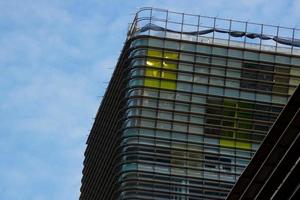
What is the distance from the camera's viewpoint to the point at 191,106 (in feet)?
343

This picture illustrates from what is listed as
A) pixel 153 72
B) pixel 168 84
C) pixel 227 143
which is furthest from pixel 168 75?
pixel 227 143

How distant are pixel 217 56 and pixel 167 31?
19.1 ft

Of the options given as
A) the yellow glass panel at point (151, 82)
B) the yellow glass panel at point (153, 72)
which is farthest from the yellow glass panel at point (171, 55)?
the yellow glass panel at point (151, 82)

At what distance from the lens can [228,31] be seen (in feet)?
358

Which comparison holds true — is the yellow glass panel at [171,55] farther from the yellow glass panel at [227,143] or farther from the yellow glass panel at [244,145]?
the yellow glass panel at [244,145]

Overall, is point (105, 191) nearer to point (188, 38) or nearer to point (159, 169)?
point (159, 169)

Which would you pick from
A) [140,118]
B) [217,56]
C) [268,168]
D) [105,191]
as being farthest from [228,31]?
[268,168]

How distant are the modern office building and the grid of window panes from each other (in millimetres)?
98

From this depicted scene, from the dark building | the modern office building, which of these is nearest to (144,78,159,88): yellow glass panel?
the modern office building

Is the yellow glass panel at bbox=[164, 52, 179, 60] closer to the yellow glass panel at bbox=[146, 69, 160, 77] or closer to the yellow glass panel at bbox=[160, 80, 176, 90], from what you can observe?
the yellow glass panel at bbox=[146, 69, 160, 77]

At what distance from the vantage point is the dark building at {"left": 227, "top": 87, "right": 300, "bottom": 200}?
5028 cm

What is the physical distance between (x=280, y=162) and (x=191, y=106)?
53663 mm

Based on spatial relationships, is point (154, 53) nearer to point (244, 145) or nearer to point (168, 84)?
point (168, 84)

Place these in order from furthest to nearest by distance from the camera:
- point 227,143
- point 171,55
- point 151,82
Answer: point 171,55 → point 151,82 → point 227,143
